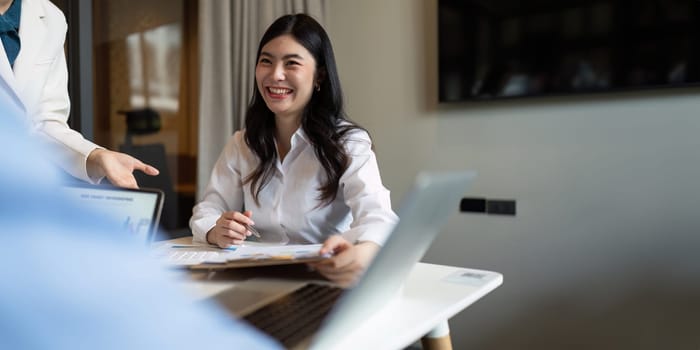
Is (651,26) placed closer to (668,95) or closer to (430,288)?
(668,95)

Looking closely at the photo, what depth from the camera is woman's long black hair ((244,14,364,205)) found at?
1.26m

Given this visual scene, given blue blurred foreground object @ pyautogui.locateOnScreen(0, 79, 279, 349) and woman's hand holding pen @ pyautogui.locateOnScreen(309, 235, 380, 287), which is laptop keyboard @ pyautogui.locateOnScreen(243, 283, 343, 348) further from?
blue blurred foreground object @ pyautogui.locateOnScreen(0, 79, 279, 349)

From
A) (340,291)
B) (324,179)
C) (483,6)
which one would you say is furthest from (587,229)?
(340,291)

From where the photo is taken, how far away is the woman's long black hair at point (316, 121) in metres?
1.26

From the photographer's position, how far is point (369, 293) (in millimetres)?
457

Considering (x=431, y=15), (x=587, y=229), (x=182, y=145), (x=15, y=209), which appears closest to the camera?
(x=15, y=209)

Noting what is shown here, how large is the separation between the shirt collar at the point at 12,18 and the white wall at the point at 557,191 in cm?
150

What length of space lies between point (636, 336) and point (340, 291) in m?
1.74

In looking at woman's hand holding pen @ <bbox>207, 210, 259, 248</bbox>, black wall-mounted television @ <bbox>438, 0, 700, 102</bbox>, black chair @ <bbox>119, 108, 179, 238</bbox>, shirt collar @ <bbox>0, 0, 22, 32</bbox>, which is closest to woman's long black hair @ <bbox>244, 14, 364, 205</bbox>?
woman's hand holding pen @ <bbox>207, 210, 259, 248</bbox>

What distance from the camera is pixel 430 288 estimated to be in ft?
2.33

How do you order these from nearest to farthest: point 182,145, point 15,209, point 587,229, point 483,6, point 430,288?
point 15,209 → point 430,288 → point 587,229 → point 483,6 → point 182,145

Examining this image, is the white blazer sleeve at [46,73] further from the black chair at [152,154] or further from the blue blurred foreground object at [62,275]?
the black chair at [152,154]

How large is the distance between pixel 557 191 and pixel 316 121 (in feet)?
3.73

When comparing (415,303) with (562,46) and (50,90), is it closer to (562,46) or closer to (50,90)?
(50,90)
